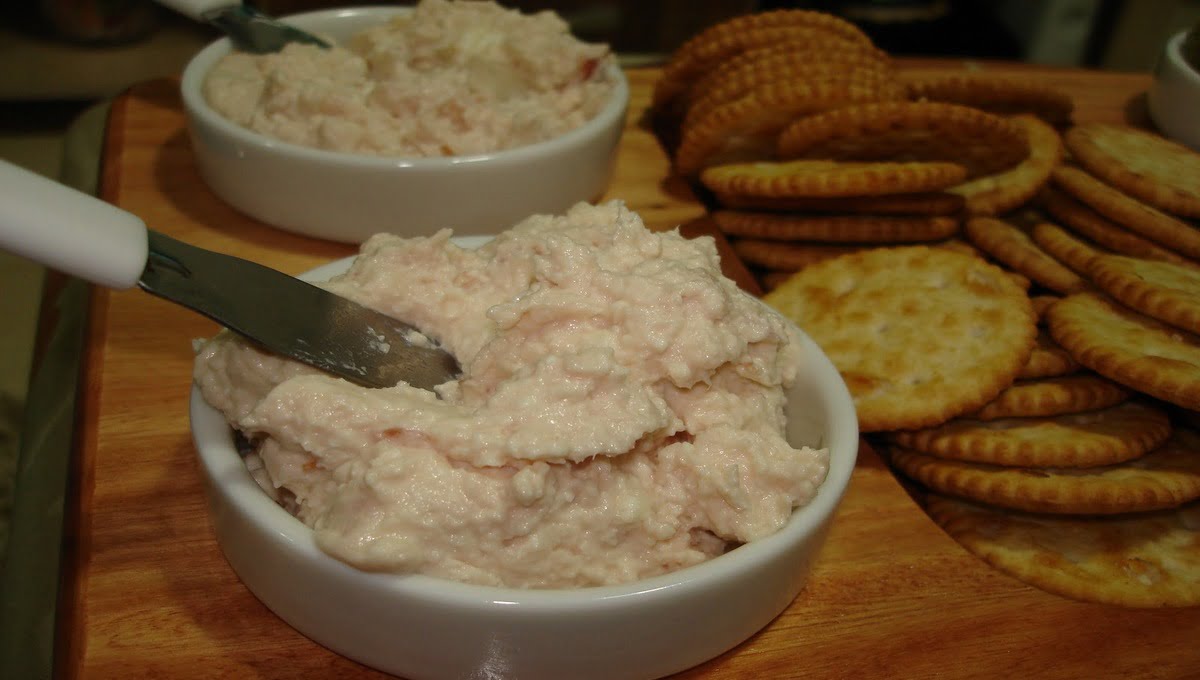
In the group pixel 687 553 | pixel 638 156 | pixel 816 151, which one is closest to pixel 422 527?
pixel 687 553

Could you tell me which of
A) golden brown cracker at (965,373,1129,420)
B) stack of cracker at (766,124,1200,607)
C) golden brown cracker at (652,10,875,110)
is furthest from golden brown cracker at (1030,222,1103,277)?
golden brown cracker at (652,10,875,110)

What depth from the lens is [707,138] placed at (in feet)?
6.32

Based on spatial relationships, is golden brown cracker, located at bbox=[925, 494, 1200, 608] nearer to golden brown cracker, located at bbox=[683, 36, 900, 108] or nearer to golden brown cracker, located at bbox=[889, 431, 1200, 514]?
golden brown cracker, located at bbox=[889, 431, 1200, 514]

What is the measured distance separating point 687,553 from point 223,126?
119 cm

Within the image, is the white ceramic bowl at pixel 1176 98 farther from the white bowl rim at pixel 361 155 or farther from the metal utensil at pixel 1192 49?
the white bowl rim at pixel 361 155

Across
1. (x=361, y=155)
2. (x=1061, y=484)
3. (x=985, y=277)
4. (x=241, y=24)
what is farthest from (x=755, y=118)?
(x=241, y=24)

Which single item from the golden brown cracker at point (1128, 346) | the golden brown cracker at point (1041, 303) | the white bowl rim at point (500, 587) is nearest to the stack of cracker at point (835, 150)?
the golden brown cracker at point (1041, 303)

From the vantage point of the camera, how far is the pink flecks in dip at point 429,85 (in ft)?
5.75

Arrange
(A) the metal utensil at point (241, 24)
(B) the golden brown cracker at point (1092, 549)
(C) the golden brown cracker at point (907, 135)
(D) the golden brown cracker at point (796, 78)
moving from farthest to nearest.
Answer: (A) the metal utensil at point (241, 24) → (D) the golden brown cracker at point (796, 78) → (C) the golden brown cracker at point (907, 135) → (B) the golden brown cracker at point (1092, 549)

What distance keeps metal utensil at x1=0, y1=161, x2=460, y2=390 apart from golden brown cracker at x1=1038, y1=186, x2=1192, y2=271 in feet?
4.19

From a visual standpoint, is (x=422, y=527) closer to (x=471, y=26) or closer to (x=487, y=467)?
(x=487, y=467)

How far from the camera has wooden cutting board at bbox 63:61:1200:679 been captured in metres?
1.08

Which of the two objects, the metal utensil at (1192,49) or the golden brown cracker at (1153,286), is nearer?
the golden brown cracker at (1153,286)

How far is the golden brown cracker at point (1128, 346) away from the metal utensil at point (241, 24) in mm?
1539
